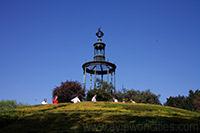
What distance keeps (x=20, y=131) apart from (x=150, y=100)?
4826 cm

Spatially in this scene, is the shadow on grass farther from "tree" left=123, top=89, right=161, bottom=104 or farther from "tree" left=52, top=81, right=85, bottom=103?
"tree" left=123, top=89, right=161, bottom=104

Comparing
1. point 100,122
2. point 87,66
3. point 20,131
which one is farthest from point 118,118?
point 87,66

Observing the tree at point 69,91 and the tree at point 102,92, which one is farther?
the tree at point 69,91

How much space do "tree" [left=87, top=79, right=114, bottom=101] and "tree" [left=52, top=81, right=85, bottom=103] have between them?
2731 mm

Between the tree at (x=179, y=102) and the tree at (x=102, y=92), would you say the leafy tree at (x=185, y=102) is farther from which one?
the tree at (x=102, y=92)

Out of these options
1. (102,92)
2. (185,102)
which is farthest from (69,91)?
(185,102)

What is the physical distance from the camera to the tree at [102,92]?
43.8 m

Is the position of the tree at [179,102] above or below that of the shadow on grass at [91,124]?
above

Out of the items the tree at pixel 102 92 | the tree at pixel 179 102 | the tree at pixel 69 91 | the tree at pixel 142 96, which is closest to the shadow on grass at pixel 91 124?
the tree at pixel 102 92

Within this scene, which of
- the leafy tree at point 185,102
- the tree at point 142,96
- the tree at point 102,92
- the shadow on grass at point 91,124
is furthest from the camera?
the leafy tree at point 185,102

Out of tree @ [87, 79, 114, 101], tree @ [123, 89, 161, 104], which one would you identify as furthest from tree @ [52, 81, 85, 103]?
tree @ [123, 89, 161, 104]

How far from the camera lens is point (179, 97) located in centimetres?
8894

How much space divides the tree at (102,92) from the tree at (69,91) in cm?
273

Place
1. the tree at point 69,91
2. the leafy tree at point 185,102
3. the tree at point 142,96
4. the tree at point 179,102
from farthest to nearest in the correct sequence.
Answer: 1. the tree at point 179,102
2. the leafy tree at point 185,102
3. the tree at point 142,96
4. the tree at point 69,91
